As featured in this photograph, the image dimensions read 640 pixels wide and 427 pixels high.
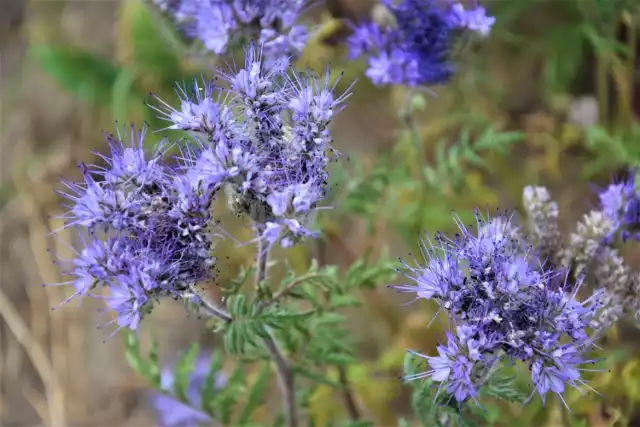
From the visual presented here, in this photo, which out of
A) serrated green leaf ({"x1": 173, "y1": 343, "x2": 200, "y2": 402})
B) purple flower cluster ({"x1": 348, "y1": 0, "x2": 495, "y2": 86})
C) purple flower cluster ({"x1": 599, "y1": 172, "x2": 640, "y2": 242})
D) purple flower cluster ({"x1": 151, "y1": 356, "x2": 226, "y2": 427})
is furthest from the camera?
purple flower cluster ({"x1": 151, "y1": 356, "x2": 226, "y2": 427})

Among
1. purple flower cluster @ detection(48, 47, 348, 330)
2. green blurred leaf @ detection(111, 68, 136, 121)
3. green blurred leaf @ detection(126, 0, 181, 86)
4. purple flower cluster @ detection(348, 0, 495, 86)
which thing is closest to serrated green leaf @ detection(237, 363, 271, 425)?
purple flower cluster @ detection(48, 47, 348, 330)

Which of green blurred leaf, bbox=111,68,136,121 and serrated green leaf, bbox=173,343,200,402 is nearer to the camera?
serrated green leaf, bbox=173,343,200,402

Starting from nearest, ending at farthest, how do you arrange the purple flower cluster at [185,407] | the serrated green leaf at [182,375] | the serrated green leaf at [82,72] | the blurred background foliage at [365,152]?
the serrated green leaf at [182,375]
the blurred background foliage at [365,152]
the purple flower cluster at [185,407]
the serrated green leaf at [82,72]

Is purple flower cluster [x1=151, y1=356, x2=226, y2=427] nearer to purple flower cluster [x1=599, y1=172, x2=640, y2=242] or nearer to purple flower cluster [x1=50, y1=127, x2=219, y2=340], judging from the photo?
purple flower cluster [x1=50, y1=127, x2=219, y2=340]

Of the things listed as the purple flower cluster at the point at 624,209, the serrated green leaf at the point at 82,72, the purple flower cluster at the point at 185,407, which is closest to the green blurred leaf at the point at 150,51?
the serrated green leaf at the point at 82,72

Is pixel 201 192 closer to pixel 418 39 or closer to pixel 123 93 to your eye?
pixel 418 39

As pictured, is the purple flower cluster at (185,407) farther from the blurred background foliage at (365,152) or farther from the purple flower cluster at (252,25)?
the purple flower cluster at (252,25)

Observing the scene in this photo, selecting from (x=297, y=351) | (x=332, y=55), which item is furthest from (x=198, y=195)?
(x=332, y=55)
